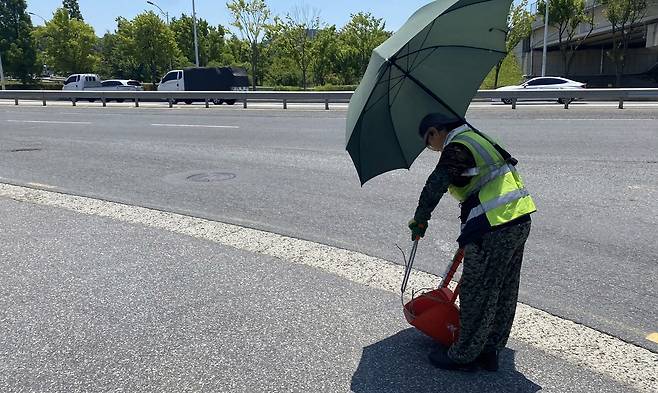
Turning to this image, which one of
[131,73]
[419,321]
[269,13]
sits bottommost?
[419,321]

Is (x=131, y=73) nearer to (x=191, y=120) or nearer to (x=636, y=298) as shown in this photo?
(x=191, y=120)

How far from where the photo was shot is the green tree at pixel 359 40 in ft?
141

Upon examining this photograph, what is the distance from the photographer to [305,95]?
23297 mm

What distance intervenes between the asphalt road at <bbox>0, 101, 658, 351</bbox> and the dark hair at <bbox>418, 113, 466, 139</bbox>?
1.70 m

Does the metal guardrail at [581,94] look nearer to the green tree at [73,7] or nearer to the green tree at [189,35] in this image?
the green tree at [189,35]

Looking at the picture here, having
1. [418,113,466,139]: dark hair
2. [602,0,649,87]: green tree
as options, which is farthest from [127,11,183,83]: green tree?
[418,113,466,139]: dark hair

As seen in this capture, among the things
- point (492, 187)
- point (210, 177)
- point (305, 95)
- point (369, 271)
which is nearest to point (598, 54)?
point (305, 95)

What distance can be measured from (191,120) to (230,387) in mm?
16133

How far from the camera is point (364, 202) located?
6.65m

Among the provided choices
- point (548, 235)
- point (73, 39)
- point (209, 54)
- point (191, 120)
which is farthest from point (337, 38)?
point (548, 235)

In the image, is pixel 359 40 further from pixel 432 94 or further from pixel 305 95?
pixel 432 94

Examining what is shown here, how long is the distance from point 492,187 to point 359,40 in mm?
42702

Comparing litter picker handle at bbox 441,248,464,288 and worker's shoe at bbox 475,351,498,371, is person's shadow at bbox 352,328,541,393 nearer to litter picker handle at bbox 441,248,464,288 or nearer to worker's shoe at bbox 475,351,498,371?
worker's shoe at bbox 475,351,498,371

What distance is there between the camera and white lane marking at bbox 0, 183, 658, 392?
301 centimetres
